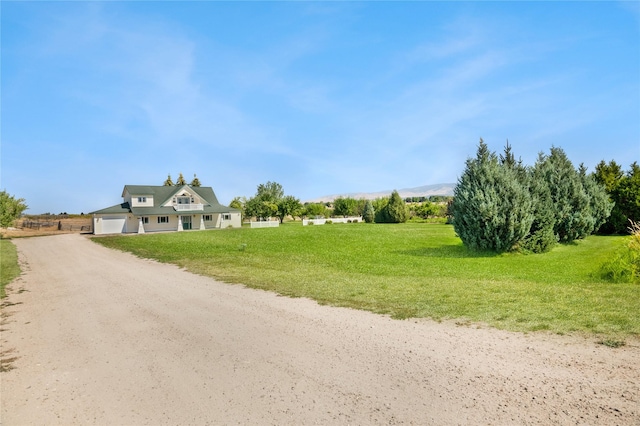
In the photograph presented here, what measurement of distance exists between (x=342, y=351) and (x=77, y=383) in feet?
13.2

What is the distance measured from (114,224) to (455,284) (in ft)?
156

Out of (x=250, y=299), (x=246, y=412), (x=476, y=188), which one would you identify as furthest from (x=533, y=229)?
(x=246, y=412)

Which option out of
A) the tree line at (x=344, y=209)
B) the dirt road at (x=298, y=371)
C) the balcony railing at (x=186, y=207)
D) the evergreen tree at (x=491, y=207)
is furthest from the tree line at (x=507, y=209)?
the balcony railing at (x=186, y=207)

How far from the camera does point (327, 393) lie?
15.2 ft

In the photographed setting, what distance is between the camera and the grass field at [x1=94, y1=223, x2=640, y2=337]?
762 cm

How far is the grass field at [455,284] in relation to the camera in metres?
7.62

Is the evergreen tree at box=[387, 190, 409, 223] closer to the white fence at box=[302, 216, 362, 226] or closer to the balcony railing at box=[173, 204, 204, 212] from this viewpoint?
the white fence at box=[302, 216, 362, 226]

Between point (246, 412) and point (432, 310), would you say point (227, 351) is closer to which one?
point (246, 412)

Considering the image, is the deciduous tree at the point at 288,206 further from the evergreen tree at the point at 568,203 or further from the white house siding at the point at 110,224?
the evergreen tree at the point at 568,203

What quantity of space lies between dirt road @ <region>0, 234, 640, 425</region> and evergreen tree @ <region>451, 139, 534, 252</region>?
14080mm

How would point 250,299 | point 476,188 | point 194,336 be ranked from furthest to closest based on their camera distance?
point 476,188 < point 250,299 < point 194,336

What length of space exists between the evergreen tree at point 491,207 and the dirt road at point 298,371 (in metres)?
14.1

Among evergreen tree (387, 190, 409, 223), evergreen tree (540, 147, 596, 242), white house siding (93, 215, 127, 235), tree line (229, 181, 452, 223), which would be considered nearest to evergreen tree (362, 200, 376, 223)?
tree line (229, 181, 452, 223)

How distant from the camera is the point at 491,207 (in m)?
19.1
